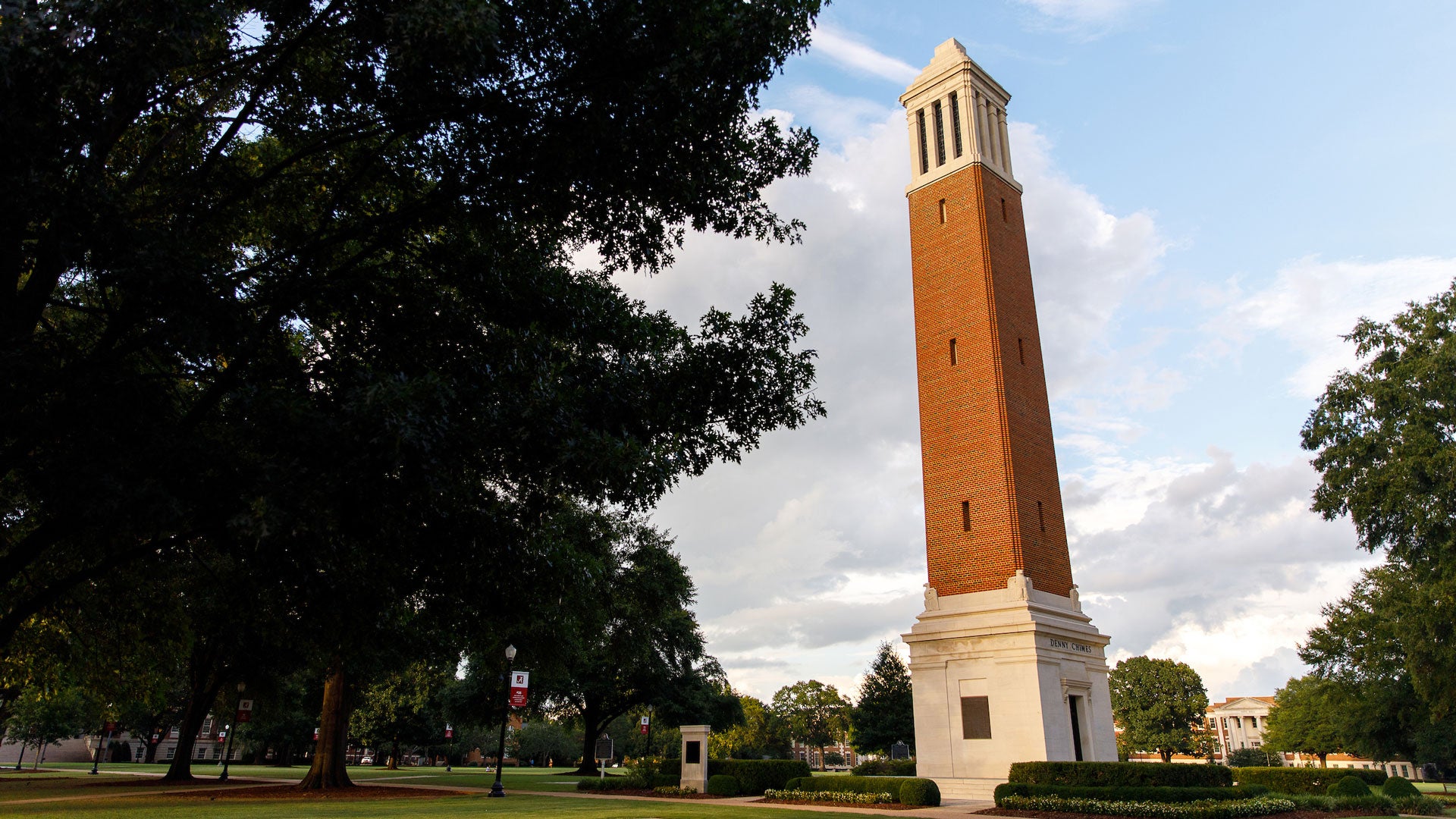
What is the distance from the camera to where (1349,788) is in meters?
24.9

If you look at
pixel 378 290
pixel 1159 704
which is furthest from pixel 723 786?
pixel 1159 704

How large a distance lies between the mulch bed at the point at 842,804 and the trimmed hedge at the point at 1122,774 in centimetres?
167

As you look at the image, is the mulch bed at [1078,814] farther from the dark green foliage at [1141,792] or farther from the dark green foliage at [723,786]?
the dark green foliage at [723,786]

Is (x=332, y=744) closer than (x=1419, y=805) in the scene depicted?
No

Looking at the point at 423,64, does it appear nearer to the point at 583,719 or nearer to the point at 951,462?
the point at 951,462

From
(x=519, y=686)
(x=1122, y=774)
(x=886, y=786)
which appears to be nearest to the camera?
(x=1122, y=774)

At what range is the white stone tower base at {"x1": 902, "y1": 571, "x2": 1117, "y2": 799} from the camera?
25.9 metres

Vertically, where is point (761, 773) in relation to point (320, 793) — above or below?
above

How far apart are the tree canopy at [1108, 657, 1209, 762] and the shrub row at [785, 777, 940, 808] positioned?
70.3 meters

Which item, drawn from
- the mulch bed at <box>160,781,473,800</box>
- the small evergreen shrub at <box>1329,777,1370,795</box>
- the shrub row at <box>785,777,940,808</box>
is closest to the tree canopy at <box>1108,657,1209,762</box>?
the small evergreen shrub at <box>1329,777,1370,795</box>

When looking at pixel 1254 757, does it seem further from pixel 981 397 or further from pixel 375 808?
pixel 375 808

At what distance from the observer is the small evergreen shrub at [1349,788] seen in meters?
24.8

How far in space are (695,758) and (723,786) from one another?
262 centimetres

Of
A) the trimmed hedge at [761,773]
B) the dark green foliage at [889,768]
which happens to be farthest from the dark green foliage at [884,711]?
the trimmed hedge at [761,773]
